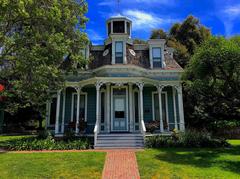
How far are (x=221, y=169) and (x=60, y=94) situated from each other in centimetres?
1240

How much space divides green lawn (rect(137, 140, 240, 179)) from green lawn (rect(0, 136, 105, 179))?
6.17 feet

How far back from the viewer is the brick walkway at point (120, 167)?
7223mm

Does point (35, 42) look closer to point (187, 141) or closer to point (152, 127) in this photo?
point (152, 127)

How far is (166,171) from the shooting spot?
296 inches

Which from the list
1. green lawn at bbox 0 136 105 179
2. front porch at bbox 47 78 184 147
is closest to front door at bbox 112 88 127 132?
front porch at bbox 47 78 184 147

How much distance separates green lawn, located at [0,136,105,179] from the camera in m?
7.21

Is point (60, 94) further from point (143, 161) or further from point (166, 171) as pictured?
point (166, 171)

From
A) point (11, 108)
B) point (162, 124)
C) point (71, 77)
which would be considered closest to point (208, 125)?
point (162, 124)

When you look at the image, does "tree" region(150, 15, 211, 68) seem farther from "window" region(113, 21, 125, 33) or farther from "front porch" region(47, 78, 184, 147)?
"front porch" region(47, 78, 184, 147)

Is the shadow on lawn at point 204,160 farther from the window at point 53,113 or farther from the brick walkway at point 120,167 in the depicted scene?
the window at point 53,113

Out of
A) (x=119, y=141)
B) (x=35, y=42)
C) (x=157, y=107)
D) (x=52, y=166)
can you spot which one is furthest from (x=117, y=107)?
(x=52, y=166)

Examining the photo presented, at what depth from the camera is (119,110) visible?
16.1m

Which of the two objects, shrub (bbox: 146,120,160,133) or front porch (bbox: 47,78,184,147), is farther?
front porch (bbox: 47,78,184,147)

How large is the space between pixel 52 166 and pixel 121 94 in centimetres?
902
